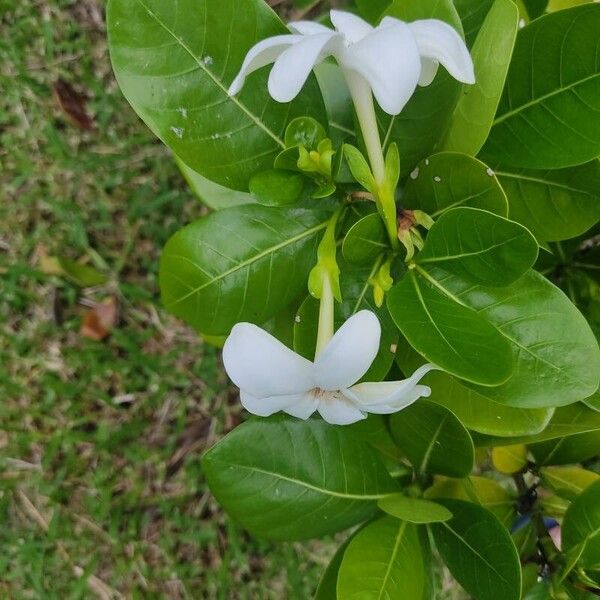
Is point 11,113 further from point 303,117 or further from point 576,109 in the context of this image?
point 576,109

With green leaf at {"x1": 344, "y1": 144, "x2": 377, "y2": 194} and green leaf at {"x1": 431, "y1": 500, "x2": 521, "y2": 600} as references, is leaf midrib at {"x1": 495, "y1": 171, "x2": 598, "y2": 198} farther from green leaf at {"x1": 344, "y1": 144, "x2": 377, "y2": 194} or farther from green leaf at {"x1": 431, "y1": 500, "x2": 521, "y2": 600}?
green leaf at {"x1": 431, "y1": 500, "x2": 521, "y2": 600}

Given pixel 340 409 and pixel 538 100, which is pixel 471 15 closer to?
pixel 538 100

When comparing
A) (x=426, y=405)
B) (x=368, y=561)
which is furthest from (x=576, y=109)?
(x=368, y=561)

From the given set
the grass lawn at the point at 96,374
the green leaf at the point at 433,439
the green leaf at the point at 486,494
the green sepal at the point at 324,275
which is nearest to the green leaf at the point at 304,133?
the green sepal at the point at 324,275

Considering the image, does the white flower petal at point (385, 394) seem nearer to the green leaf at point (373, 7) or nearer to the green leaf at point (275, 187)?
the green leaf at point (275, 187)

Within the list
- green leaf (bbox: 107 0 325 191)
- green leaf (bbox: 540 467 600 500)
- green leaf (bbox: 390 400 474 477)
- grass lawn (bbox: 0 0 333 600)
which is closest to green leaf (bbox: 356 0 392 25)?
green leaf (bbox: 107 0 325 191)

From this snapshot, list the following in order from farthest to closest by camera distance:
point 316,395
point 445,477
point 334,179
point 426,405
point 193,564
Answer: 1. point 193,564
2. point 445,477
3. point 426,405
4. point 334,179
5. point 316,395

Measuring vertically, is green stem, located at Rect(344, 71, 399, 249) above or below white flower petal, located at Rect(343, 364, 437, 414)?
above
